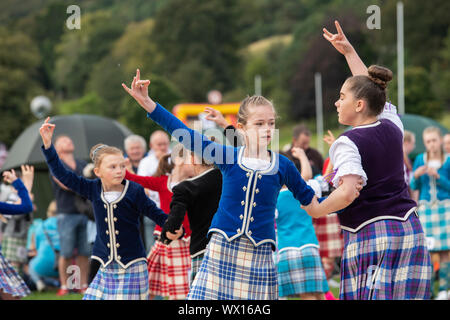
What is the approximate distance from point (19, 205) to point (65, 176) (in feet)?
3.47

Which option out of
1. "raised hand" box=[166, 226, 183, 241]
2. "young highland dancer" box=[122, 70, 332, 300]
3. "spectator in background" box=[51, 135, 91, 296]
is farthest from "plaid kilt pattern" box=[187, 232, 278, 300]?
"spectator in background" box=[51, 135, 91, 296]

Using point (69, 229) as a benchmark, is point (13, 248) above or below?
below

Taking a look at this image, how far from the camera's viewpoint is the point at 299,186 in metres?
3.82

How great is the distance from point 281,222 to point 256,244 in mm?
2546

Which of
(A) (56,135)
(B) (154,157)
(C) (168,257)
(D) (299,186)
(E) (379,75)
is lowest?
(C) (168,257)

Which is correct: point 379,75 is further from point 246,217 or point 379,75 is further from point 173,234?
point 173,234

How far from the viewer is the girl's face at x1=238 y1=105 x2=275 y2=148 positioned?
3838 millimetres

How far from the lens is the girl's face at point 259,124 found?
12.6ft

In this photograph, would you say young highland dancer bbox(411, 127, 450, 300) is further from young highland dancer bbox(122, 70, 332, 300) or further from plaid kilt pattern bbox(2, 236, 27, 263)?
plaid kilt pattern bbox(2, 236, 27, 263)

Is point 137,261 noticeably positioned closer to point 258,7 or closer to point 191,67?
point 191,67

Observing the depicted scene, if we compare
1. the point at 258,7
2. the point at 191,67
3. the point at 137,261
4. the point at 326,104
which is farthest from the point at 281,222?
the point at 258,7

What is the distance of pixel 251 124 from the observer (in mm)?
3883

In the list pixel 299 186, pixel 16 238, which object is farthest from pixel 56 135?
pixel 299 186

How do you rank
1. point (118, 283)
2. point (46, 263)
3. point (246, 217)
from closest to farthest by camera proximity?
point (246, 217) < point (118, 283) < point (46, 263)
